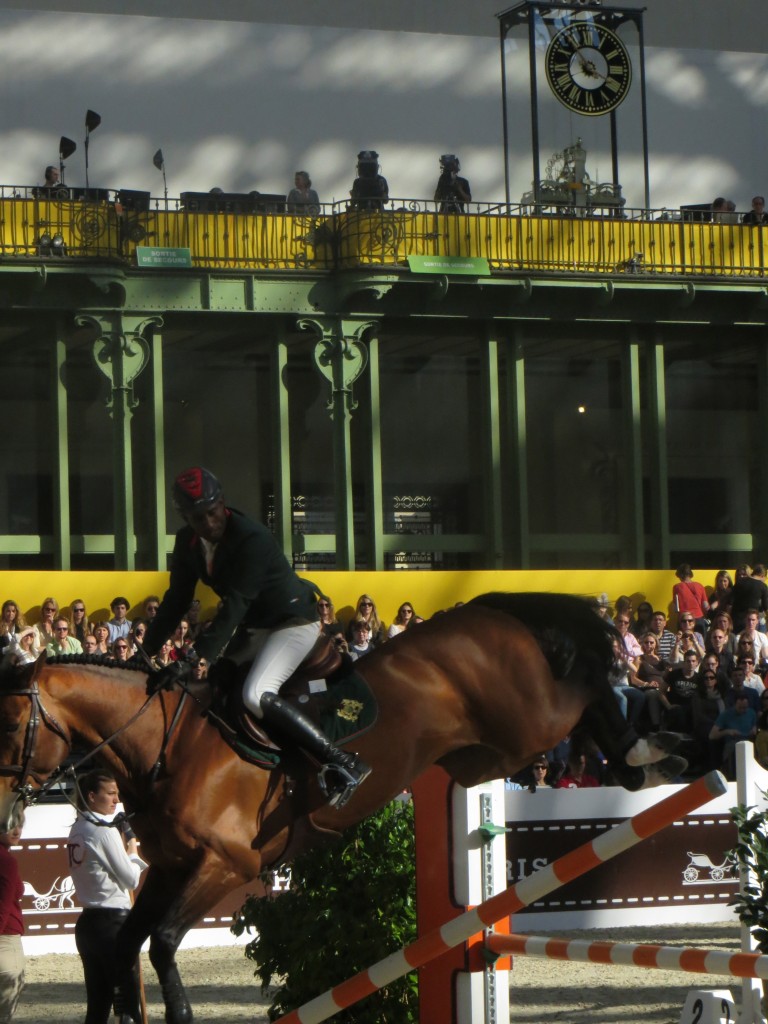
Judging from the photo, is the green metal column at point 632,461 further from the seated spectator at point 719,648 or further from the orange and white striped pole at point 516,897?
the orange and white striped pole at point 516,897

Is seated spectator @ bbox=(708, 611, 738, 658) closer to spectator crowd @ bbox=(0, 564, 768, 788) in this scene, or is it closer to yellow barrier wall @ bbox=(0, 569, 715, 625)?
spectator crowd @ bbox=(0, 564, 768, 788)

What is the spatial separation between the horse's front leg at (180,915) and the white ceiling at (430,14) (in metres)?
23.4

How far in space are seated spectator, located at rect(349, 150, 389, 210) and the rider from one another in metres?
17.6

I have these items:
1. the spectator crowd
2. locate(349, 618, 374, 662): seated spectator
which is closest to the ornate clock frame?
the spectator crowd

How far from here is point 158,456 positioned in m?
24.4

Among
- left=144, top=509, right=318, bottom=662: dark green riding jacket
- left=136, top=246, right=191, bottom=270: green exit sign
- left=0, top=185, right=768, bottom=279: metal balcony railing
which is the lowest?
left=144, top=509, right=318, bottom=662: dark green riding jacket

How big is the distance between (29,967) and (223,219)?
15001mm

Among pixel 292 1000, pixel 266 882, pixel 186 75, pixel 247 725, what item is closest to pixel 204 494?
pixel 247 725

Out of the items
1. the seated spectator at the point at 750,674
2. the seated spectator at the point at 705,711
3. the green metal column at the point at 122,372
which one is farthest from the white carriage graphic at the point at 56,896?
the green metal column at the point at 122,372

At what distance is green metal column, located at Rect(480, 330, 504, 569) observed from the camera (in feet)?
85.4

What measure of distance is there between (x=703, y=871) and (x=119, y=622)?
768 cm

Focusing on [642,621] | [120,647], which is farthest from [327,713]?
[642,621]

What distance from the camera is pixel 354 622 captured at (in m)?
17.1

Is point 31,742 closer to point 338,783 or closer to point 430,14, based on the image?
point 338,783
